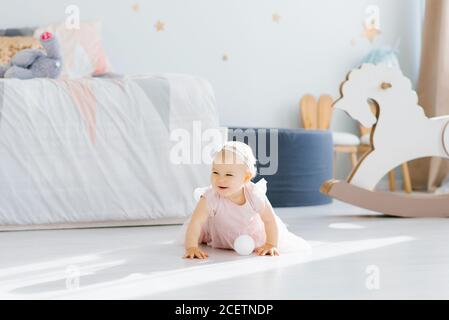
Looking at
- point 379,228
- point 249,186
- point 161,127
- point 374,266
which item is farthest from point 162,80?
point 374,266

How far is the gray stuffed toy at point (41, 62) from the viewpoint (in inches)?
105

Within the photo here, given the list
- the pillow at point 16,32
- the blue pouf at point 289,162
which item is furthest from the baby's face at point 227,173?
the pillow at point 16,32

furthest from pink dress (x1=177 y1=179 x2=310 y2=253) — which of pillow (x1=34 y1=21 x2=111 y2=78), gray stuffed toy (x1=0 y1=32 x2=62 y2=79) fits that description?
pillow (x1=34 y1=21 x2=111 y2=78)

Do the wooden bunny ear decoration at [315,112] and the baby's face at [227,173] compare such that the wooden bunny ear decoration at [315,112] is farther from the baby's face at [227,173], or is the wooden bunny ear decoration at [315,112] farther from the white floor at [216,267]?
the baby's face at [227,173]

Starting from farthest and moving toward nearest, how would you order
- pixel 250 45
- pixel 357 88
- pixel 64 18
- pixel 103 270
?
pixel 250 45
pixel 64 18
pixel 357 88
pixel 103 270

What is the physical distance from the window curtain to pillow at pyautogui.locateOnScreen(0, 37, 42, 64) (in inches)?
95.7

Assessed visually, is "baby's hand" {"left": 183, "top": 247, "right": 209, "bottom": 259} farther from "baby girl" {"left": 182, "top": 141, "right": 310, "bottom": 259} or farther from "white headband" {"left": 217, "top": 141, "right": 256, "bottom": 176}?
"white headband" {"left": 217, "top": 141, "right": 256, "bottom": 176}

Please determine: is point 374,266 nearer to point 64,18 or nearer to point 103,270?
point 103,270

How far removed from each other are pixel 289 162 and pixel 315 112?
4.28 ft

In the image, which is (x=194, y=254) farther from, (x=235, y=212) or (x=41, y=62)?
(x=41, y=62)

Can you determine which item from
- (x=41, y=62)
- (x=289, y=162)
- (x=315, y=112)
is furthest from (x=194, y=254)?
(x=315, y=112)

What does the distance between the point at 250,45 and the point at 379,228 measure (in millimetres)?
2240

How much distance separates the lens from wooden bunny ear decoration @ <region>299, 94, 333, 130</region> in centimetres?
456
